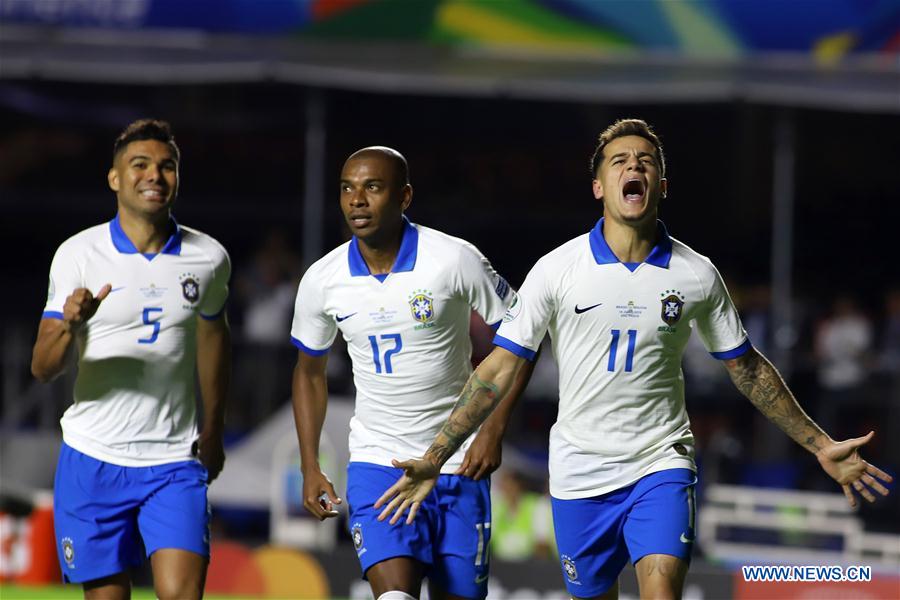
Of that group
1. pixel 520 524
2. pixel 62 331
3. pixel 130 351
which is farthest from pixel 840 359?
pixel 62 331

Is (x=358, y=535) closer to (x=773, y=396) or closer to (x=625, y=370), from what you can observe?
(x=625, y=370)

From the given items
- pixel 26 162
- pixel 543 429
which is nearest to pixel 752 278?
pixel 543 429

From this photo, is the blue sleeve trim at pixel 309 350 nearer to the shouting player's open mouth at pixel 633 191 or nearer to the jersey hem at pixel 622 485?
the jersey hem at pixel 622 485

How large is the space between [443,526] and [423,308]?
86 centimetres

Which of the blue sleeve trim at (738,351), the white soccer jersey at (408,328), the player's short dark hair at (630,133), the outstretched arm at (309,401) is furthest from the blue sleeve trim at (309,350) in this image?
the blue sleeve trim at (738,351)

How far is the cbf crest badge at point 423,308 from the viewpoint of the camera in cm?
621

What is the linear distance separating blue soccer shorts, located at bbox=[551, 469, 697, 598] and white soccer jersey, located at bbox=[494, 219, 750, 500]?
5 centimetres

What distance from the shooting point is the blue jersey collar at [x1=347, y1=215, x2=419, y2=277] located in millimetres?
6285

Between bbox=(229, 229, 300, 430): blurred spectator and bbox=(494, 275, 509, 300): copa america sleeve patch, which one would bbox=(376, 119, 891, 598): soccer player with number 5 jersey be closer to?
bbox=(494, 275, 509, 300): copa america sleeve patch

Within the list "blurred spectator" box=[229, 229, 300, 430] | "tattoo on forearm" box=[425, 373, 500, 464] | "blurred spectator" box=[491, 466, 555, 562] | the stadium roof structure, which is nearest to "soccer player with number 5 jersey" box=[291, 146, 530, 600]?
"tattoo on forearm" box=[425, 373, 500, 464]

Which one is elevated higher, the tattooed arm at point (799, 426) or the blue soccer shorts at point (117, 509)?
the tattooed arm at point (799, 426)

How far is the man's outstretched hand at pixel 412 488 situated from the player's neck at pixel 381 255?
873 millimetres

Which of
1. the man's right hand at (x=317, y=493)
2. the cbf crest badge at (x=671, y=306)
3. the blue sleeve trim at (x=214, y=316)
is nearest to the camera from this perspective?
the cbf crest badge at (x=671, y=306)

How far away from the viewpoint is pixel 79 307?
588cm
